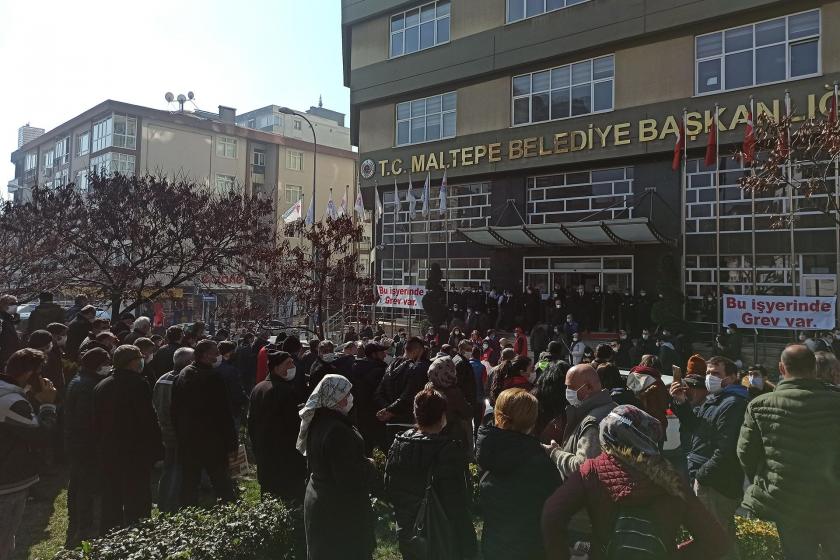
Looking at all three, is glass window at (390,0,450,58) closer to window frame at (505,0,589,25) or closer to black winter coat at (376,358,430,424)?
window frame at (505,0,589,25)

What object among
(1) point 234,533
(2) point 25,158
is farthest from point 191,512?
(2) point 25,158

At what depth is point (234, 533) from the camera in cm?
437

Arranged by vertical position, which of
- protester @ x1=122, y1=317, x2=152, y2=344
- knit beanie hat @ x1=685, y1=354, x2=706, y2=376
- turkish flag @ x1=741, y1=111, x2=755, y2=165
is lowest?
knit beanie hat @ x1=685, y1=354, x2=706, y2=376

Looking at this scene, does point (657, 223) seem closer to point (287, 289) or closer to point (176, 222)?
point (287, 289)

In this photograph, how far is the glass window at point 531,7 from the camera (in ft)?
76.2

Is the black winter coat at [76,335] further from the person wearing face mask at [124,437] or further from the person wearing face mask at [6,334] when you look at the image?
the person wearing face mask at [124,437]

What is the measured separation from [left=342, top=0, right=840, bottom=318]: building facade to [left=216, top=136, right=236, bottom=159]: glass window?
23618mm

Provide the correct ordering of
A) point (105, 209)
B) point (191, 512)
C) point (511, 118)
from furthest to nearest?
1. point (511, 118)
2. point (105, 209)
3. point (191, 512)

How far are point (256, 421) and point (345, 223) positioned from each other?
1024 centimetres

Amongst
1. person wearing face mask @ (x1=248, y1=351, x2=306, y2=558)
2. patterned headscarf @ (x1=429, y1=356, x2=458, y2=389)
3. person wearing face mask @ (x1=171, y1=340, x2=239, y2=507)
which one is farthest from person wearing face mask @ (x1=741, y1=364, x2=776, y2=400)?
person wearing face mask @ (x1=171, y1=340, x2=239, y2=507)

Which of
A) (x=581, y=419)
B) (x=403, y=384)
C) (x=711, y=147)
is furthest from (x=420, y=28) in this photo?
(x=581, y=419)

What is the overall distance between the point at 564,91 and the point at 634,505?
23166 millimetres

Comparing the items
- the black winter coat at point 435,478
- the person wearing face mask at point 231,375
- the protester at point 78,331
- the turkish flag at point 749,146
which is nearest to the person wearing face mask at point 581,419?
the black winter coat at point 435,478

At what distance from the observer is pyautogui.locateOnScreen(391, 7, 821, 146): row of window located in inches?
731
